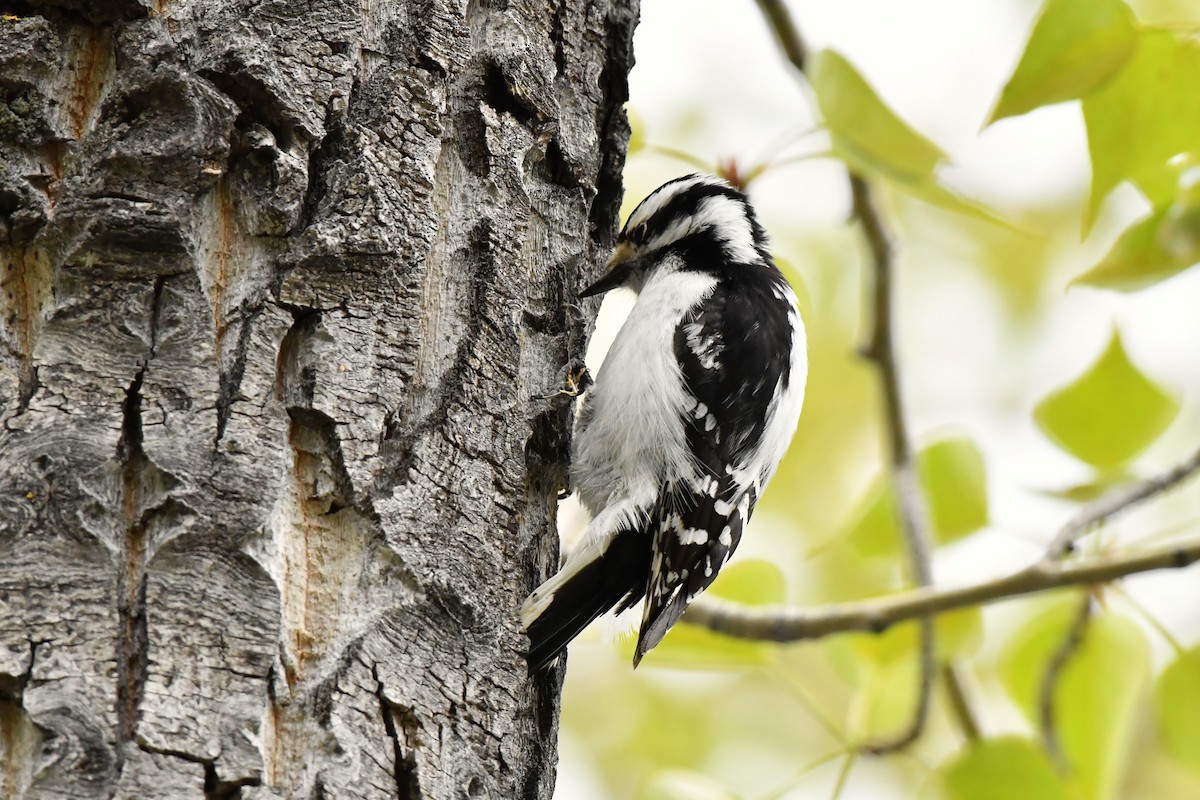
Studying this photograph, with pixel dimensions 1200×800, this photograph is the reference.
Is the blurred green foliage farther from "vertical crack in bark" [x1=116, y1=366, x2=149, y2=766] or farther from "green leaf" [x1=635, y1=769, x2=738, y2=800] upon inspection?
"vertical crack in bark" [x1=116, y1=366, x2=149, y2=766]

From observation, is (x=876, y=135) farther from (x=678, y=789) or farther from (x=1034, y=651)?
(x=1034, y=651)

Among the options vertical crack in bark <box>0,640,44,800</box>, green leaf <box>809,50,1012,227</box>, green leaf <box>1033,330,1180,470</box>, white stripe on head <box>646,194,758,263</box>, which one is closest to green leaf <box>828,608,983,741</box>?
green leaf <box>1033,330,1180,470</box>

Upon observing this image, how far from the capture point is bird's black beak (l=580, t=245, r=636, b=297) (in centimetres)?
301

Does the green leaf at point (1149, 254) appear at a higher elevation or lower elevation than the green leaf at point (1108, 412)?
lower

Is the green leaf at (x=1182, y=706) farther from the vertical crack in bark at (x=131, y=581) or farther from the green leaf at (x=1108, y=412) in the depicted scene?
the vertical crack in bark at (x=131, y=581)

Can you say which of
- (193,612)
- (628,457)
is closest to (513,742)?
(193,612)

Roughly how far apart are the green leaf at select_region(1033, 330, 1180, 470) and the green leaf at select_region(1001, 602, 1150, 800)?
441 mm

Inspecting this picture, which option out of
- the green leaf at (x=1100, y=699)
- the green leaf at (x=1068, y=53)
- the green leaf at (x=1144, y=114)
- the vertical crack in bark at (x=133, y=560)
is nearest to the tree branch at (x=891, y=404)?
the green leaf at (x=1100, y=699)

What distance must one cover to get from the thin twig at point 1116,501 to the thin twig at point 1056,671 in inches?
6.0

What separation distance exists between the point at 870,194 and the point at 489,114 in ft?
5.75

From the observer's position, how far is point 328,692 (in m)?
1.95

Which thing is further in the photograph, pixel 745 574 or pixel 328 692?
pixel 745 574

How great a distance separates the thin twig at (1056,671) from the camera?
3.20 metres

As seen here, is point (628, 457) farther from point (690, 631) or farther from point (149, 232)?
point (149, 232)
